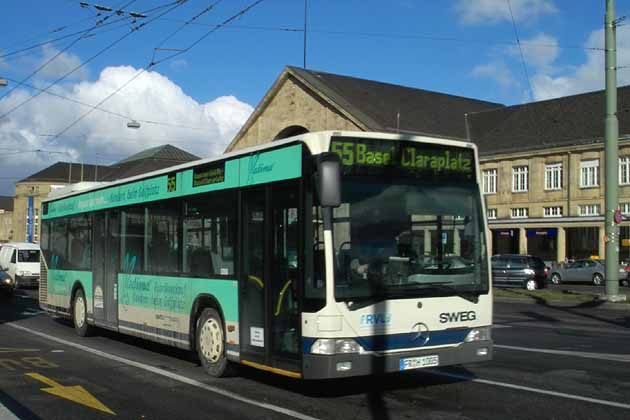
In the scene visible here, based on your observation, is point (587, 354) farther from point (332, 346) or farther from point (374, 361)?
point (332, 346)

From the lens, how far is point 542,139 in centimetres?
6044

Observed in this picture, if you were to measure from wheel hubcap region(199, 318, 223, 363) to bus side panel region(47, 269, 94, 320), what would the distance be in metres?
5.47

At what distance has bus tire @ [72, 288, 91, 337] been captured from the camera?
51.5ft

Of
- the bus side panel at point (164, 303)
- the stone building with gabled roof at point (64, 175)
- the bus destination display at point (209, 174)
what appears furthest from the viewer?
the stone building with gabled roof at point (64, 175)

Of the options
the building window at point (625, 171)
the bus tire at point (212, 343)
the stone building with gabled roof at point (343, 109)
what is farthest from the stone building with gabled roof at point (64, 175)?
the bus tire at point (212, 343)

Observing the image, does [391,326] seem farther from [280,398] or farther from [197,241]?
[197,241]

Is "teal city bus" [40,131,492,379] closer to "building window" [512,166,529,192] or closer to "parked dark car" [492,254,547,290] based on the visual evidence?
"parked dark car" [492,254,547,290]

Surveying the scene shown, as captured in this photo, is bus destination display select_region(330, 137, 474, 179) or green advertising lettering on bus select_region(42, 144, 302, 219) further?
green advertising lettering on bus select_region(42, 144, 302, 219)

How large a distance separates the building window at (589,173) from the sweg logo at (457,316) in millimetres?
49927

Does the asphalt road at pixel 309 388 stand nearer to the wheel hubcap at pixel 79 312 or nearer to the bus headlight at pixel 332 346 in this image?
the bus headlight at pixel 332 346

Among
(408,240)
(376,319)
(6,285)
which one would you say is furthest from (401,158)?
(6,285)

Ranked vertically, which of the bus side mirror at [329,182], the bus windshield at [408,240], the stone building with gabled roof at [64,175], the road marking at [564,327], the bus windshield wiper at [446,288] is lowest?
the road marking at [564,327]

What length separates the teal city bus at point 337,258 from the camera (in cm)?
794

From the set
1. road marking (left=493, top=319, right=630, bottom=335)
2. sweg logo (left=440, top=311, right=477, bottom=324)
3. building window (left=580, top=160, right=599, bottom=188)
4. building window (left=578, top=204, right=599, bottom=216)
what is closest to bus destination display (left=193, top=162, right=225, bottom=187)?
sweg logo (left=440, top=311, right=477, bottom=324)
